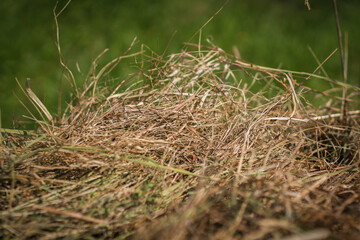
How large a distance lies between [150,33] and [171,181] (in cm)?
221

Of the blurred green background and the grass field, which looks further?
the blurred green background

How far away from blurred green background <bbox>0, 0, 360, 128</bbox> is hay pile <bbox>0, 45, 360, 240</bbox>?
3.78 ft

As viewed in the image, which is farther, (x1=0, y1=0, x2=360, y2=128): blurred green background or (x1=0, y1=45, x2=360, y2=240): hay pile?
(x1=0, y1=0, x2=360, y2=128): blurred green background

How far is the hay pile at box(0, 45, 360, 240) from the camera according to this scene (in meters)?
0.60

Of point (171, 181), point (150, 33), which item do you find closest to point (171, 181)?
point (171, 181)

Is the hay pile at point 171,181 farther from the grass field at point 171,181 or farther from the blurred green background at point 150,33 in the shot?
the blurred green background at point 150,33

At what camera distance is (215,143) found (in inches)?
37.1

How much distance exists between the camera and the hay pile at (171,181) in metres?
0.60

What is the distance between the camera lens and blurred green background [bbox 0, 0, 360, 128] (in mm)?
2258

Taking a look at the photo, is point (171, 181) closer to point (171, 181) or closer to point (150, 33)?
point (171, 181)

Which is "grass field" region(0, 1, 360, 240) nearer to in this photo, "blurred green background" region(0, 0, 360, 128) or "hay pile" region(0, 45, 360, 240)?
"hay pile" region(0, 45, 360, 240)

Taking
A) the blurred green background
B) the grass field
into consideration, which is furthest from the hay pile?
the blurred green background

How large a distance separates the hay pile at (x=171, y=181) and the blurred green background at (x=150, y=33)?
115 centimetres

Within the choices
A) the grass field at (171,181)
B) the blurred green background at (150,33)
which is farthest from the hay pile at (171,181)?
the blurred green background at (150,33)
